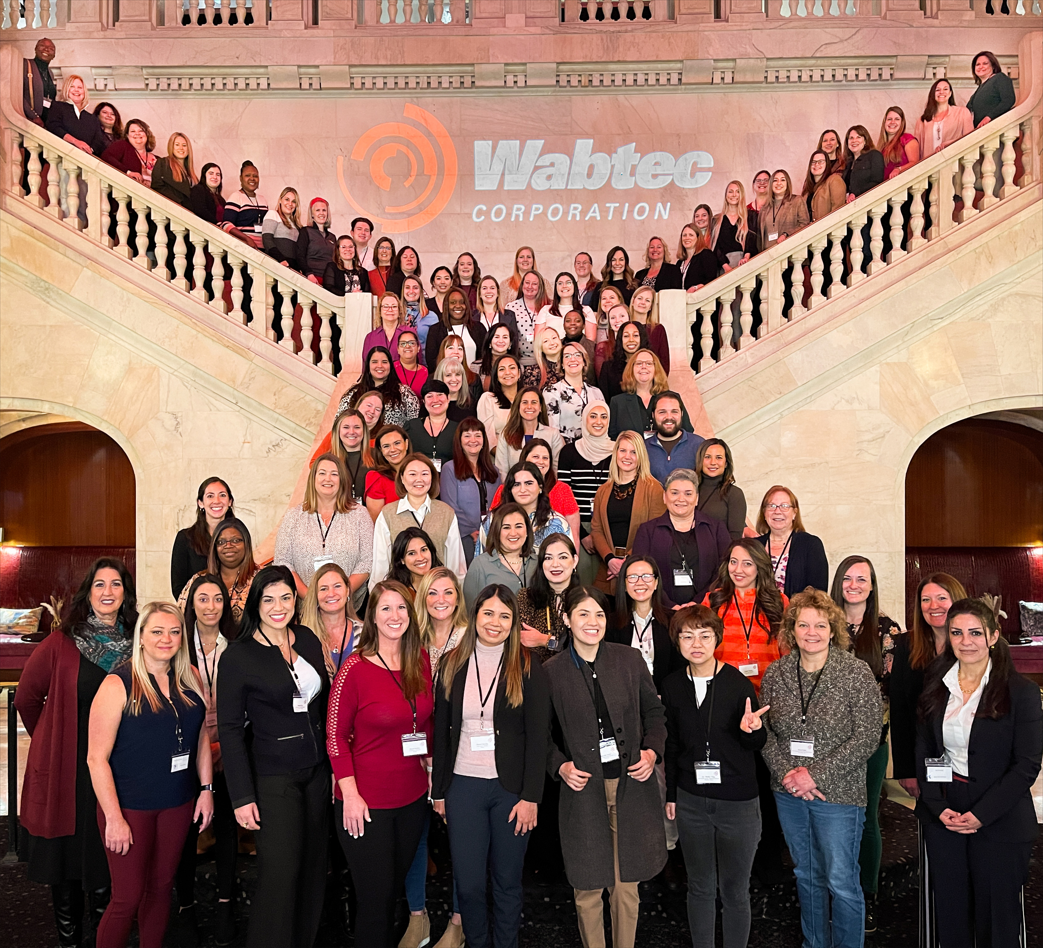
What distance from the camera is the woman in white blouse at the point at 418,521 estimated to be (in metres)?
4.87

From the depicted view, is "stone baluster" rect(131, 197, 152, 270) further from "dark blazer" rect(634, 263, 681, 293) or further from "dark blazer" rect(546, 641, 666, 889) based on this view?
"dark blazer" rect(546, 641, 666, 889)

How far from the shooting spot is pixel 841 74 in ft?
36.7

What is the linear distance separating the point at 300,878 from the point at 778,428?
584cm

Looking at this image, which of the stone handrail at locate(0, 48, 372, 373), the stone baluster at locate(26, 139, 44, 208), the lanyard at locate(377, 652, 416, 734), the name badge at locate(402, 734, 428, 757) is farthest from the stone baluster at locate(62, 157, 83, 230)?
the name badge at locate(402, 734, 428, 757)

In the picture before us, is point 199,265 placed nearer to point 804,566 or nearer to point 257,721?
point 257,721

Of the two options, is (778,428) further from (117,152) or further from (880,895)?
(117,152)

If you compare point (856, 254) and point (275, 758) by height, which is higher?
point (856, 254)

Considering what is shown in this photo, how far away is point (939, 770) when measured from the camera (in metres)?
3.72

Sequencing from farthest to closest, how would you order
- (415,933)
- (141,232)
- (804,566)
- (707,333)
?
(141,232)
(707,333)
(804,566)
(415,933)

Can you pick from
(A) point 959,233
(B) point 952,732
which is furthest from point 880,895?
(A) point 959,233

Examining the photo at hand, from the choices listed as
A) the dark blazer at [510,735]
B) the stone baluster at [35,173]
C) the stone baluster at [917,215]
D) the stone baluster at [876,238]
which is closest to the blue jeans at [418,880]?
the dark blazer at [510,735]

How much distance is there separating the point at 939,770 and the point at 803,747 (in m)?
0.55

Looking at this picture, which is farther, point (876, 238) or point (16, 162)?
point (16, 162)

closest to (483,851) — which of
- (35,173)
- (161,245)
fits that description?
(161,245)
